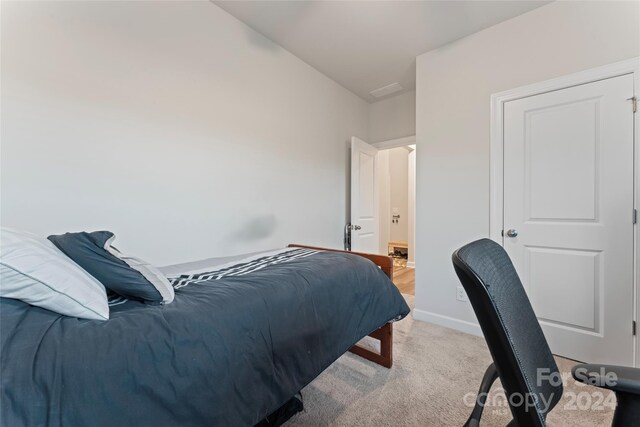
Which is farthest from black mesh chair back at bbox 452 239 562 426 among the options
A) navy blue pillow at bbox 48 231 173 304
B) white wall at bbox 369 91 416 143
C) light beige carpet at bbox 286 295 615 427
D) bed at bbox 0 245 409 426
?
white wall at bbox 369 91 416 143

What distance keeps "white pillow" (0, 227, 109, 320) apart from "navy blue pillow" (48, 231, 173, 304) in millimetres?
94

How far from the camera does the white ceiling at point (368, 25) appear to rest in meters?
2.02

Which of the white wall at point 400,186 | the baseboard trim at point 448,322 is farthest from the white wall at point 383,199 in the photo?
the baseboard trim at point 448,322

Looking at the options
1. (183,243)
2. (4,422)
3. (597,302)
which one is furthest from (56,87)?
(597,302)

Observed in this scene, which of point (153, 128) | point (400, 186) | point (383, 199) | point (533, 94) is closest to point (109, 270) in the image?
point (153, 128)

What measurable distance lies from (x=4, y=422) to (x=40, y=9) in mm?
1872

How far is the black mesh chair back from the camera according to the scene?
0.50m

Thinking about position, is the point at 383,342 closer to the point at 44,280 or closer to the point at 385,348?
the point at 385,348

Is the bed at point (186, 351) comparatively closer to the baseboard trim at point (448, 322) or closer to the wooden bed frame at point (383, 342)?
the wooden bed frame at point (383, 342)

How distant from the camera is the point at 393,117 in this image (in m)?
3.56

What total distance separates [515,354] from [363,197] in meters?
3.02

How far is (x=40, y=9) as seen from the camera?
1.36m

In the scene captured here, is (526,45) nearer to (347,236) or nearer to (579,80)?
(579,80)

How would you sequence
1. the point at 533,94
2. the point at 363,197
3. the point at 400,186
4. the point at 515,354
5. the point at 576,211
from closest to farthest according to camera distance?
the point at 515,354, the point at 576,211, the point at 533,94, the point at 363,197, the point at 400,186
